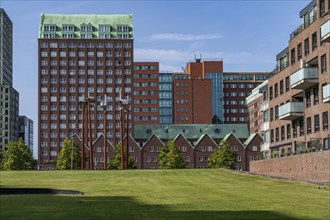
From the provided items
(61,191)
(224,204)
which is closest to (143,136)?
(61,191)

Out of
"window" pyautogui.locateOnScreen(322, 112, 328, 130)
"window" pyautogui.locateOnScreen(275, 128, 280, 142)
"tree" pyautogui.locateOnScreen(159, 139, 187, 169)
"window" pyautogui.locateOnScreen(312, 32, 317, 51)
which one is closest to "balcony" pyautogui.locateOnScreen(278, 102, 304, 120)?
"window" pyautogui.locateOnScreen(322, 112, 328, 130)

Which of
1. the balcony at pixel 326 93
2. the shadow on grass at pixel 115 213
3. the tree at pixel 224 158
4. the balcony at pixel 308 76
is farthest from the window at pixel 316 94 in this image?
the tree at pixel 224 158

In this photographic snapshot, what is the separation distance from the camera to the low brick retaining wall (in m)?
49.5

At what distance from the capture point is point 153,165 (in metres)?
178

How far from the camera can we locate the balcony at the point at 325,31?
54.7 metres

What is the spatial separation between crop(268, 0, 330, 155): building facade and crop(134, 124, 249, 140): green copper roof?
370 feet

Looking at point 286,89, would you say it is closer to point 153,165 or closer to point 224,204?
point 224,204

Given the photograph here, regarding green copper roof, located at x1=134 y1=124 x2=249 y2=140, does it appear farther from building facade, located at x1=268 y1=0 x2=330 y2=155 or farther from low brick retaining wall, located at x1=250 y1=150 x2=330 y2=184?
low brick retaining wall, located at x1=250 y1=150 x2=330 y2=184

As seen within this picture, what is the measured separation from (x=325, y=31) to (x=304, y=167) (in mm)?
12672

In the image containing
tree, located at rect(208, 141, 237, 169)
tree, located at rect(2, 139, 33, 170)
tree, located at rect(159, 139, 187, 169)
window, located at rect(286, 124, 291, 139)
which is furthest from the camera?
tree, located at rect(159, 139, 187, 169)

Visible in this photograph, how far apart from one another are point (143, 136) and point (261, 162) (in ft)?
394

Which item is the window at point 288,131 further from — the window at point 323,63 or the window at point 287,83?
the window at point 323,63

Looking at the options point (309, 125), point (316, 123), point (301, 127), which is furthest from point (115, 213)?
point (301, 127)

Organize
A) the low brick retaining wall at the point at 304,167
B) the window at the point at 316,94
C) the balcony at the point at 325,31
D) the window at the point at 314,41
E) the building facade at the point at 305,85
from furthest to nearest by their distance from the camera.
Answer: the window at the point at 316,94, the window at the point at 314,41, the building facade at the point at 305,85, the balcony at the point at 325,31, the low brick retaining wall at the point at 304,167
